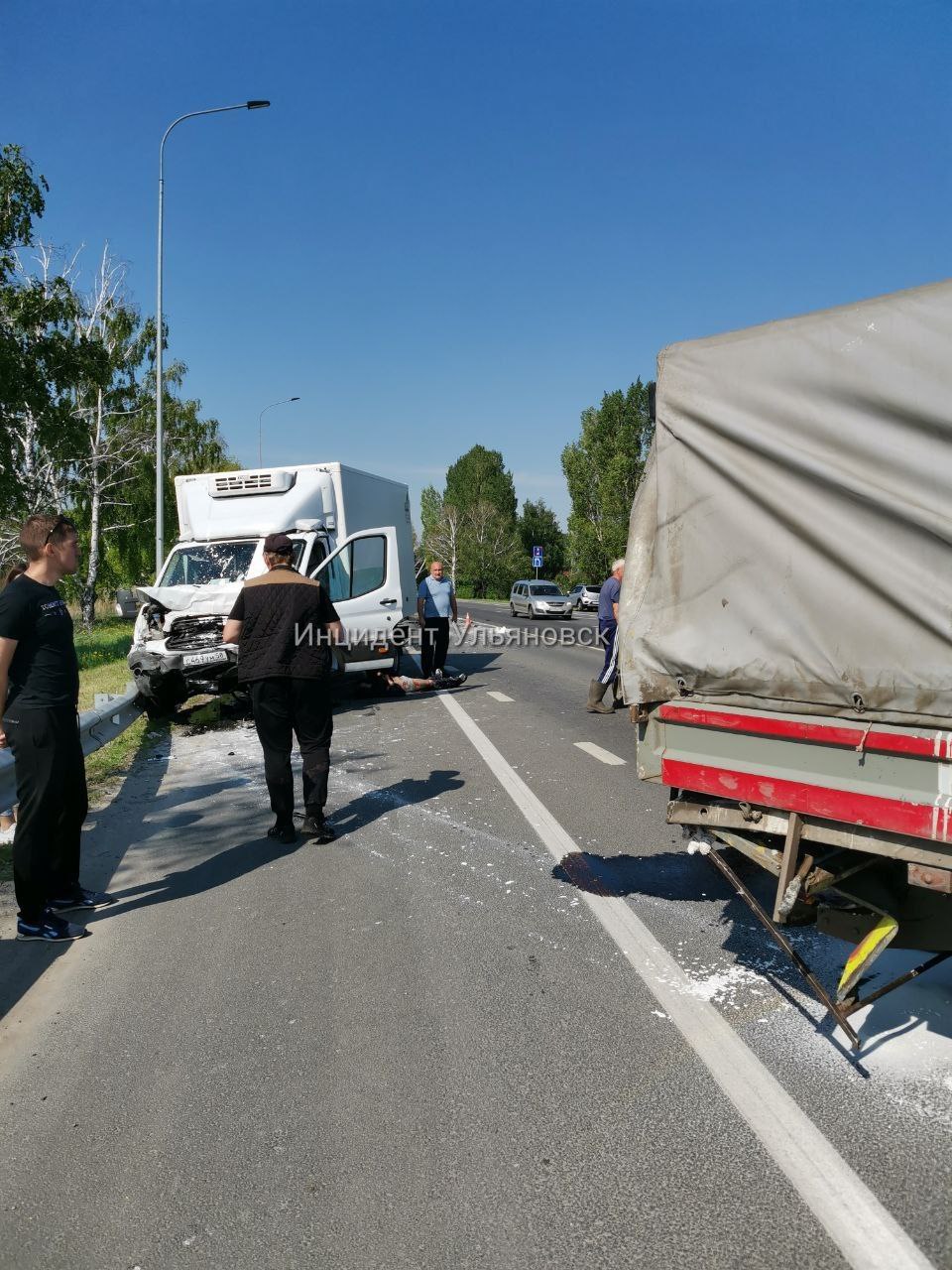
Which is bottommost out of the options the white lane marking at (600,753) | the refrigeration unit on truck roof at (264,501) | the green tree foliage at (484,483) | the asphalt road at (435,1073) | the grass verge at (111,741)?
the asphalt road at (435,1073)

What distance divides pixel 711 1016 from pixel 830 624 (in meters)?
1.61

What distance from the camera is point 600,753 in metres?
9.11

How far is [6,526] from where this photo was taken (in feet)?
89.5

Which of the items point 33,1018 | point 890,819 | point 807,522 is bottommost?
point 33,1018

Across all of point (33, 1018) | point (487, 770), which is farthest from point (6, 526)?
point (33, 1018)

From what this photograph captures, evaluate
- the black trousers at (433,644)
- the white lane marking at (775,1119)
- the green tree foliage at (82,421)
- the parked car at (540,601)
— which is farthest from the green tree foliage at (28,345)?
the parked car at (540,601)

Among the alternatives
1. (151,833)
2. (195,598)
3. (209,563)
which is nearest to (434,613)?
(209,563)

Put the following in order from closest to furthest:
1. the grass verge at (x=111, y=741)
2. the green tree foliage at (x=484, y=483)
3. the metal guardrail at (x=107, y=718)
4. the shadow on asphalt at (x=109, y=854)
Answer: the shadow on asphalt at (x=109, y=854) → the grass verge at (x=111, y=741) → the metal guardrail at (x=107, y=718) → the green tree foliage at (x=484, y=483)

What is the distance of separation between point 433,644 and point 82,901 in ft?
33.5

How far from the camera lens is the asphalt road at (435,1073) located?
2.46 metres

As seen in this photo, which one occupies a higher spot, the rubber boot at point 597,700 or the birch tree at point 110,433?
the birch tree at point 110,433

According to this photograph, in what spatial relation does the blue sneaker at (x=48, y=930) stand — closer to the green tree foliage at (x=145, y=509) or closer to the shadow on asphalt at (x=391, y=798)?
the shadow on asphalt at (x=391, y=798)

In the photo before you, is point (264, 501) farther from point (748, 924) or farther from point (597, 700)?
point (748, 924)

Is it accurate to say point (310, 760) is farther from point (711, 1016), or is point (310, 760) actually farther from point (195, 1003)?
point (711, 1016)
